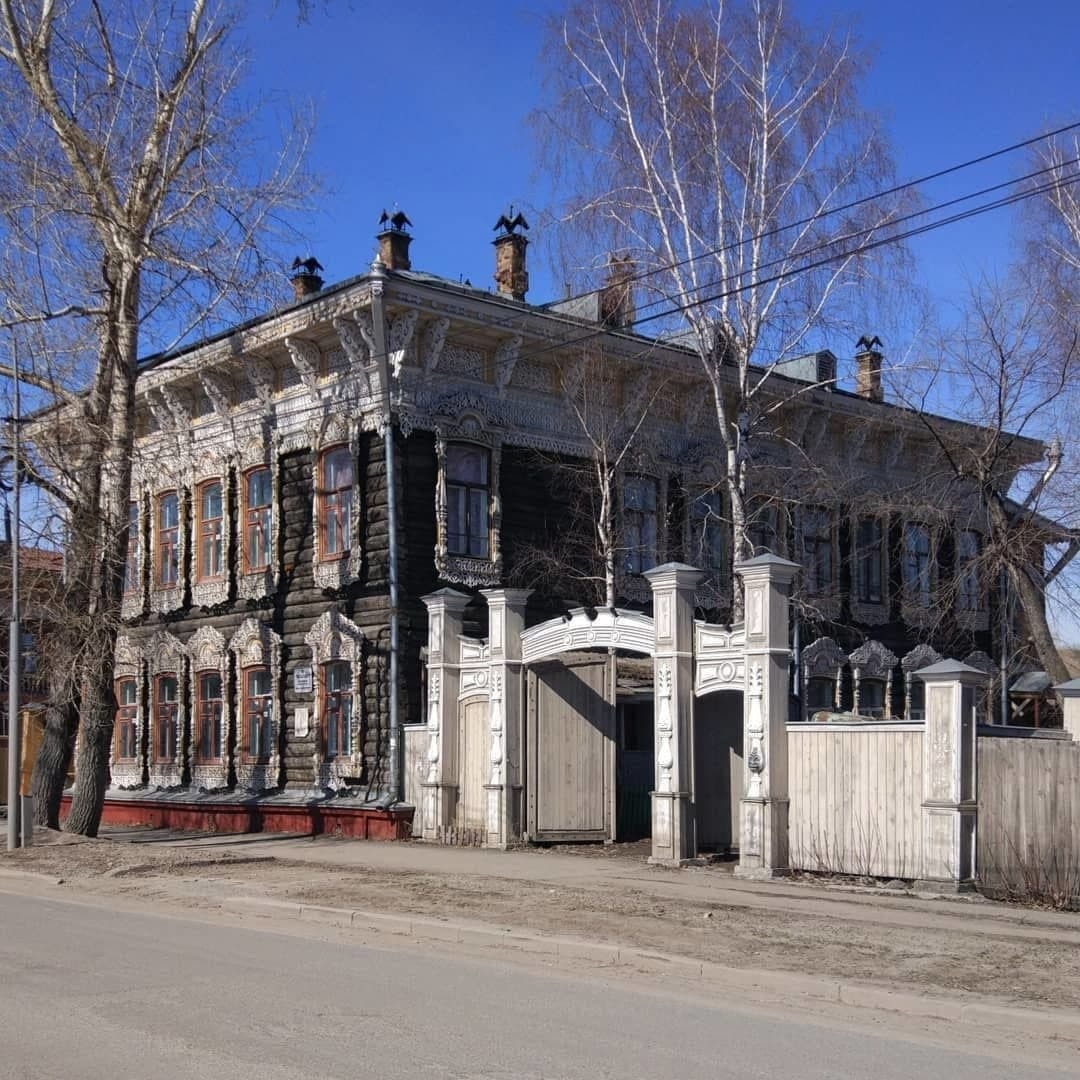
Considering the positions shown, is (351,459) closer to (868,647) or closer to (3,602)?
(3,602)

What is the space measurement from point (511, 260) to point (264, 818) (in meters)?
11.7

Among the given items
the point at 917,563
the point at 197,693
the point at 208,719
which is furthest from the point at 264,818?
the point at 917,563

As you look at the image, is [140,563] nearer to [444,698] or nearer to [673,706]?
[444,698]

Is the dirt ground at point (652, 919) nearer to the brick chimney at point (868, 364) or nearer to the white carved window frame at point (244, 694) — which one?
the white carved window frame at point (244, 694)

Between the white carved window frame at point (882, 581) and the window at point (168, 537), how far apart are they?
1433 cm

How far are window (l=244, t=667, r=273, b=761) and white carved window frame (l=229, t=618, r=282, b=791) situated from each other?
66mm

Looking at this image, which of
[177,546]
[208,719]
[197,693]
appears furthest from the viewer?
[177,546]

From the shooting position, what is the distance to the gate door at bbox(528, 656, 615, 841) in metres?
21.0

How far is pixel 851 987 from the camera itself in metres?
9.73

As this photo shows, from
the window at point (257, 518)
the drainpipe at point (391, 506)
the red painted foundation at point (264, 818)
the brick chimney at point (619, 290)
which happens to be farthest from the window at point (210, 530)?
the brick chimney at point (619, 290)

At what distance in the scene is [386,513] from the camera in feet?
79.6

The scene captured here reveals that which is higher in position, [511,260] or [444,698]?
[511,260]

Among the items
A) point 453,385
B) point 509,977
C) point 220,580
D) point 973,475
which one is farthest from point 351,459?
point 509,977

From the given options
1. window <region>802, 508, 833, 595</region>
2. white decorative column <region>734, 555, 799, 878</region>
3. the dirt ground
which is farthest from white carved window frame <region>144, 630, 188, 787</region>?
white decorative column <region>734, 555, 799, 878</region>
